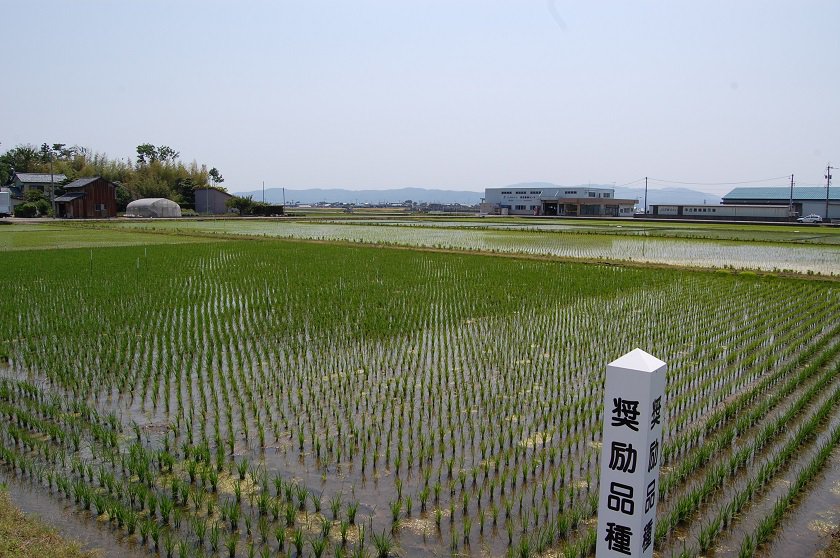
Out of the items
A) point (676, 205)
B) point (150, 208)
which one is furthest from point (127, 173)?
point (676, 205)

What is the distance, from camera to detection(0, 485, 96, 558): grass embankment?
3.58 meters

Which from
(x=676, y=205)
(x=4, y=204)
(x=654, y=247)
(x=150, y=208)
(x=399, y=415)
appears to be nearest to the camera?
(x=399, y=415)

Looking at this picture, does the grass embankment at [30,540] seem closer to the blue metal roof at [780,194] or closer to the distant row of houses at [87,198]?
the distant row of houses at [87,198]

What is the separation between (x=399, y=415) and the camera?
5.94 metres

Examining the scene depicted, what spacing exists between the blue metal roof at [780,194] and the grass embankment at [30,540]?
61850mm

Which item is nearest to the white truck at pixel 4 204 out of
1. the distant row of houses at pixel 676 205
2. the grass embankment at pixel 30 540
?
the distant row of houses at pixel 676 205

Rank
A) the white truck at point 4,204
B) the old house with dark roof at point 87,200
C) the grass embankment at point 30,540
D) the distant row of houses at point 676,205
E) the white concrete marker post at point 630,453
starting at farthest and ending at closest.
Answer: the distant row of houses at point 676,205, the old house with dark roof at point 87,200, the white truck at point 4,204, the grass embankment at point 30,540, the white concrete marker post at point 630,453

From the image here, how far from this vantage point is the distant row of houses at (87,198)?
44.8 metres

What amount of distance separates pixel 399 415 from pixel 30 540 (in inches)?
119

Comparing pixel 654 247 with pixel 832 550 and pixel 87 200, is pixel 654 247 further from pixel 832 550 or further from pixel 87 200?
pixel 87 200

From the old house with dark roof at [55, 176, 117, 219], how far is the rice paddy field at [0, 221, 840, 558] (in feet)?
116

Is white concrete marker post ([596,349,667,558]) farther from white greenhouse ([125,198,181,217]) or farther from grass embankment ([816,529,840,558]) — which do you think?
white greenhouse ([125,198,181,217])

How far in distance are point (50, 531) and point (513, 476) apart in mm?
2942

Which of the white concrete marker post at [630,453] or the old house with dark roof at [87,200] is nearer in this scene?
the white concrete marker post at [630,453]
